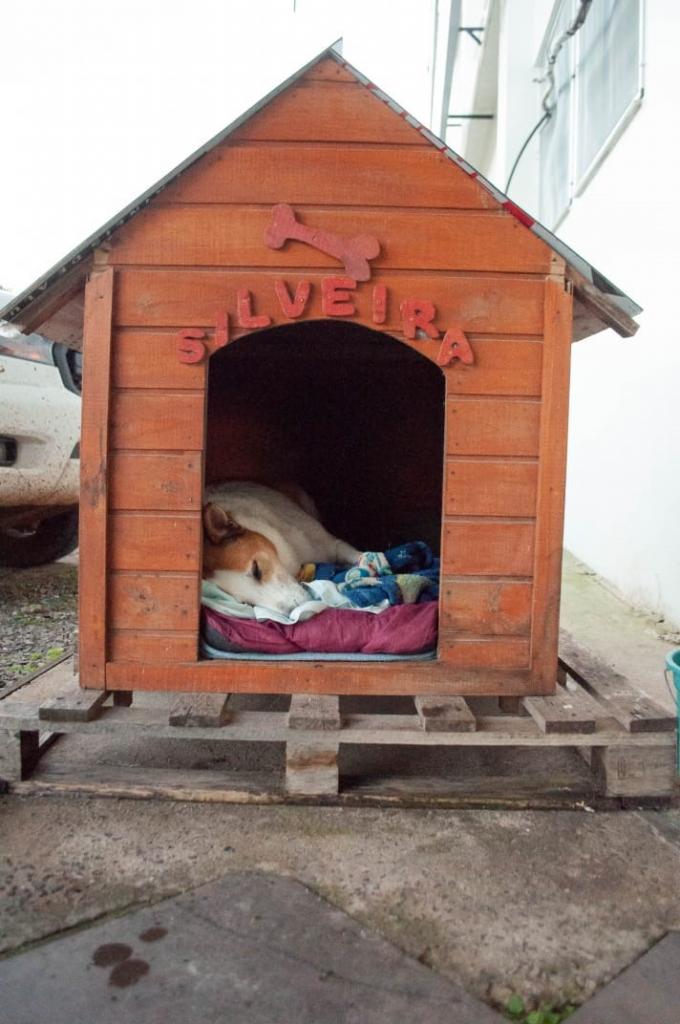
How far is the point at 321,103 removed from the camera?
2.24m

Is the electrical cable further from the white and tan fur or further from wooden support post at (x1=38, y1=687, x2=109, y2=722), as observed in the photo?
wooden support post at (x1=38, y1=687, x2=109, y2=722)

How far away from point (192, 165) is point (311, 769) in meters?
1.79

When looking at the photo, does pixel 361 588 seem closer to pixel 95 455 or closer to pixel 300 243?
pixel 95 455

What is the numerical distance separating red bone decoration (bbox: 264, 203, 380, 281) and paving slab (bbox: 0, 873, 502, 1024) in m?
1.70

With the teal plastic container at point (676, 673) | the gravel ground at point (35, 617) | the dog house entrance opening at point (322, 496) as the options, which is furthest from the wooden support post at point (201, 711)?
the teal plastic container at point (676, 673)

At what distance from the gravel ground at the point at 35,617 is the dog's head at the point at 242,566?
2.44ft

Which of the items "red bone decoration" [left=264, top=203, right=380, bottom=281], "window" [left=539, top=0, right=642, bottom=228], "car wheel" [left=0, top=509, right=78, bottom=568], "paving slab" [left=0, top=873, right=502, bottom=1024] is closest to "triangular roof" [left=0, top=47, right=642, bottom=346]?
"red bone decoration" [left=264, top=203, right=380, bottom=281]

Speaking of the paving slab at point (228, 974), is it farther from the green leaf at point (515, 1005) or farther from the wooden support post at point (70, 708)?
the wooden support post at point (70, 708)

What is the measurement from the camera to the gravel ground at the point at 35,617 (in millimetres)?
3514

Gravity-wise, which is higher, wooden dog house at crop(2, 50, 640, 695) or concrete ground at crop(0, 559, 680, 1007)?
Answer: wooden dog house at crop(2, 50, 640, 695)

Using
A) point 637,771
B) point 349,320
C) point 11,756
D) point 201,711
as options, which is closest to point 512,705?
point 637,771

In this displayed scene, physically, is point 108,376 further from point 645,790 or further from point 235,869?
point 645,790

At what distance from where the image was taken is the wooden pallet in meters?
2.09

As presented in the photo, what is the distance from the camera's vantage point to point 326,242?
2229mm
